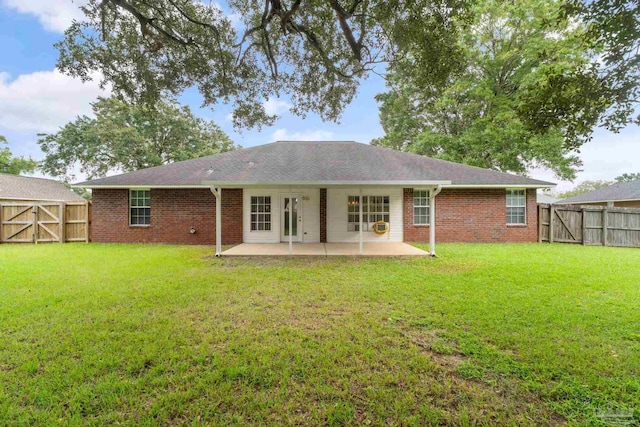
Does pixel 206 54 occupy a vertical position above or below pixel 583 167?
above

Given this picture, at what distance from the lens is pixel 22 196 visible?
1962 cm

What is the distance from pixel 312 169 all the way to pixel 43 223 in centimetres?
1215

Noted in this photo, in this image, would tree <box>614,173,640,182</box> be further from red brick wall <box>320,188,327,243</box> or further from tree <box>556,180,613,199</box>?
red brick wall <box>320,188,327,243</box>

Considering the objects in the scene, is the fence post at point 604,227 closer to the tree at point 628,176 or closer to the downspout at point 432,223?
the downspout at point 432,223

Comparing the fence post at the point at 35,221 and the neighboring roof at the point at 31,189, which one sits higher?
the neighboring roof at the point at 31,189

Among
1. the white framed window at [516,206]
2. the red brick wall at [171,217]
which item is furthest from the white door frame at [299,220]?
the white framed window at [516,206]

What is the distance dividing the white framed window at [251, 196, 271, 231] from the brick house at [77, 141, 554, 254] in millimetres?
42

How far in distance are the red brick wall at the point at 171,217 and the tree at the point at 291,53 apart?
3783mm


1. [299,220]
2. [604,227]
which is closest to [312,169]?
[299,220]

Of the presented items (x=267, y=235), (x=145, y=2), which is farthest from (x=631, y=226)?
(x=145, y=2)

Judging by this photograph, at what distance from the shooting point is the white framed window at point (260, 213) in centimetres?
1172

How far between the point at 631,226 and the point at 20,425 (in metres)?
18.3

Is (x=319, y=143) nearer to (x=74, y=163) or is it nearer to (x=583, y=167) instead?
(x=583, y=167)

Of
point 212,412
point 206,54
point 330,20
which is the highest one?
point 330,20
